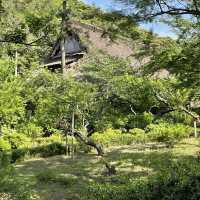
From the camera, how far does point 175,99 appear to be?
1720 cm

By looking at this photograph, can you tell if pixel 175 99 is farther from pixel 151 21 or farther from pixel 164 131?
pixel 151 21

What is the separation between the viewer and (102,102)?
64.2ft

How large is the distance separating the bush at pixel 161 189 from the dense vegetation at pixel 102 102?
A: 2cm

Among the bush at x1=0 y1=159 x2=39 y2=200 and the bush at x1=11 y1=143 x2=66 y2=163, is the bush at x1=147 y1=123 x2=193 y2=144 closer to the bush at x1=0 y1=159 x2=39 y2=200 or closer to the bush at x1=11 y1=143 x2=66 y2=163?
the bush at x1=11 y1=143 x2=66 y2=163

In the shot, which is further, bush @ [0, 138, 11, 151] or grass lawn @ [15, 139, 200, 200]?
bush @ [0, 138, 11, 151]

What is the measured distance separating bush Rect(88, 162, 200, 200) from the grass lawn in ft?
8.99

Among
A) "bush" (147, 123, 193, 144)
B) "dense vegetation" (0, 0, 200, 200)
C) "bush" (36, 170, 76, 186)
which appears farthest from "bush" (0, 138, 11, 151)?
"bush" (147, 123, 193, 144)

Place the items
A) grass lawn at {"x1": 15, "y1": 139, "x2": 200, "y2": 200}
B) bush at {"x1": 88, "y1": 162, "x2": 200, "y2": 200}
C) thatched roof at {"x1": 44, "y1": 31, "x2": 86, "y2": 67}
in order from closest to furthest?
bush at {"x1": 88, "y1": 162, "x2": 200, "y2": 200} → grass lawn at {"x1": 15, "y1": 139, "x2": 200, "y2": 200} → thatched roof at {"x1": 44, "y1": 31, "x2": 86, "y2": 67}

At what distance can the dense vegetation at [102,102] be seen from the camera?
22.7 feet

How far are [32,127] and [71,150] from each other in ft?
9.11

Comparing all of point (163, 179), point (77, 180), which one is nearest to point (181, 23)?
point (163, 179)

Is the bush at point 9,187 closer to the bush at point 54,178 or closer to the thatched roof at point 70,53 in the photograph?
the bush at point 54,178

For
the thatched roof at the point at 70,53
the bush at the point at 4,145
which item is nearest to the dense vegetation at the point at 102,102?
the bush at the point at 4,145

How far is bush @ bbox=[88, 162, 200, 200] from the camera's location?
22.3 ft
